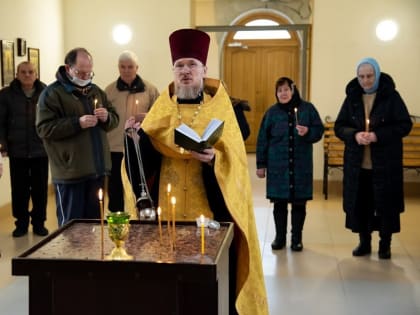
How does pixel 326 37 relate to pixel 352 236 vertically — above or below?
above

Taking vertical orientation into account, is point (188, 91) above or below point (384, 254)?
above

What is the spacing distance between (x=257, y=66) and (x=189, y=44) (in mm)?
9110

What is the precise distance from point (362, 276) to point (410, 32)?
376 cm

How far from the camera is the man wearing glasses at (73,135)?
12.3ft

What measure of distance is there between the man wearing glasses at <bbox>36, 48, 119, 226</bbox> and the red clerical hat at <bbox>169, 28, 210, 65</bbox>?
128 centimetres

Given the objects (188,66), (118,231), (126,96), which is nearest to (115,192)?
(126,96)

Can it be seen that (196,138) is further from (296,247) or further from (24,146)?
(24,146)

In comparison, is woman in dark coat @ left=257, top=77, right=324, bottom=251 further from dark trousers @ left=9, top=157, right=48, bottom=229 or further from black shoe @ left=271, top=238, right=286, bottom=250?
dark trousers @ left=9, top=157, right=48, bottom=229

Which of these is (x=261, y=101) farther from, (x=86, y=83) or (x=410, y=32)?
(x=86, y=83)

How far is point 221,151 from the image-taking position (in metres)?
2.46

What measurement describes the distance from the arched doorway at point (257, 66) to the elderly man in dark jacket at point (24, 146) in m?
6.60

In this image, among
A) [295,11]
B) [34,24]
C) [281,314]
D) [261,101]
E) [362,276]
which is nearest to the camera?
[281,314]

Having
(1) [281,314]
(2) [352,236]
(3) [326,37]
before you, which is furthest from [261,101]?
(1) [281,314]

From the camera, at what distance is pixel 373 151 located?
4434 mm
